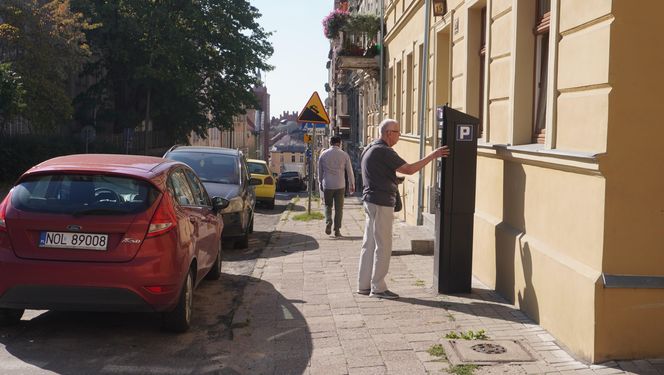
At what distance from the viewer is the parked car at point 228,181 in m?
11.9

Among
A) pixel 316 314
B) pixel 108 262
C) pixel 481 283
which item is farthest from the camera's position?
pixel 481 283

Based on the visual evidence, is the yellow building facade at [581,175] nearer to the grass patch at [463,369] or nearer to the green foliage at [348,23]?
the grass patch at [463,369]

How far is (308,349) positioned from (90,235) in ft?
6.28

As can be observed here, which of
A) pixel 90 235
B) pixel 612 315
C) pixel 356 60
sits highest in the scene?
pixel 356 60

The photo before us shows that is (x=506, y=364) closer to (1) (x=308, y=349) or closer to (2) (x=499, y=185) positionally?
(1) (x=308, y=349)

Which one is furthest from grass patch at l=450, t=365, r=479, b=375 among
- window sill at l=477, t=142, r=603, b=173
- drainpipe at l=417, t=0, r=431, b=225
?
drainpipe at l=417, t=0, r=431, b=225

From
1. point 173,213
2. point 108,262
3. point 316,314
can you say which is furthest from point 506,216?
point 108,262

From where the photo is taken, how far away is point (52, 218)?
19.5ft

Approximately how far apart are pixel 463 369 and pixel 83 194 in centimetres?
329

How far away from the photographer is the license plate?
5871mm

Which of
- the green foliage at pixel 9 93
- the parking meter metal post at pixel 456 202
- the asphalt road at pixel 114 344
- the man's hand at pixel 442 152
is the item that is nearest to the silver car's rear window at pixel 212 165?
the asphalt road at pixel 114 344

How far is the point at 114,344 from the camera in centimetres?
606

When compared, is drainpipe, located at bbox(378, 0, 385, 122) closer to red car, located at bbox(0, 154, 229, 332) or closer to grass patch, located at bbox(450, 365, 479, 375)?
red car, located at bbox(0, 154, 229, 332)

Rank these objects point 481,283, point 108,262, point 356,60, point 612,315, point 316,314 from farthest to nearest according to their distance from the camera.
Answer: point 356,60 → point 481,283 → point 316,314 → point 108,262 → point 612,315
